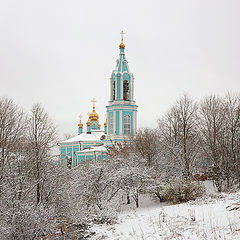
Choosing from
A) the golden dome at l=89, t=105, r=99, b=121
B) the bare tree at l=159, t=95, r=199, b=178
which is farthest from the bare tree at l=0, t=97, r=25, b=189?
the golden dome at l=89, t=105, r=99, b=121

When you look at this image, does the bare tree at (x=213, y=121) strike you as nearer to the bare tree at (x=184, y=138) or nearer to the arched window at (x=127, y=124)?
the bare tree at (x=184, y=138)

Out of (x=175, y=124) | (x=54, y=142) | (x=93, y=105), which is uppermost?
(x=93, y=105)

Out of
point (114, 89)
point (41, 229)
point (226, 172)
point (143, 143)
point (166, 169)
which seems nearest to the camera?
point (41, 229)

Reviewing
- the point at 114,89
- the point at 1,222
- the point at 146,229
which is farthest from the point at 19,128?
the point at 114,89

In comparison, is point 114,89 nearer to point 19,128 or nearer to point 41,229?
point 19,128

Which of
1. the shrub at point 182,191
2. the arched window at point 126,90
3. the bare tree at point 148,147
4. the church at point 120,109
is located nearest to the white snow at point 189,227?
the shrub at point 182,191

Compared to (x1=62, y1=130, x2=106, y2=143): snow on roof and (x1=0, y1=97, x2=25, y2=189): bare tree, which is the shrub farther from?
(x1=62, y1=130, x2=106, y2=143): snow on roof

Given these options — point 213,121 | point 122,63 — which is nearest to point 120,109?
point 122,63

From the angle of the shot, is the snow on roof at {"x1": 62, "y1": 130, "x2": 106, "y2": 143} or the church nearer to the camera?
the church

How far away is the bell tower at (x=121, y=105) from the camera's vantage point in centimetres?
4281

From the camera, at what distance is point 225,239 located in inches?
273

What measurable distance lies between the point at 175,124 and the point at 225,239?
17.7 metres

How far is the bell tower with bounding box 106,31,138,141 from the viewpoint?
42.8m

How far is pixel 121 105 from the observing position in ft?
140
